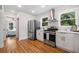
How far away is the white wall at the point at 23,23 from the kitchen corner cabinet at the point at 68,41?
1.25 meters

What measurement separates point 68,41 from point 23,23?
1.68 m

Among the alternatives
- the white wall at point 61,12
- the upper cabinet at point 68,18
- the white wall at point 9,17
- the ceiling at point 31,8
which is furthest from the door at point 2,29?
the upper cabinet at point 68,18

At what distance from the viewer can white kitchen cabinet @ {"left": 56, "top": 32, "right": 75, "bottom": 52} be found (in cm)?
342

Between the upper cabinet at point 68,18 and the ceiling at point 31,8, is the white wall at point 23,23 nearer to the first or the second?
the ceiling at point 31,8

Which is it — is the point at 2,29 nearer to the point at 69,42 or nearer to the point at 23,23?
the point at 23,23

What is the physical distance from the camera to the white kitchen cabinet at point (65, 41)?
11.2 ft

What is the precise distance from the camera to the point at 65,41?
3684 millimetres

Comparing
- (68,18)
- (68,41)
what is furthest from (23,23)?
(68,41)

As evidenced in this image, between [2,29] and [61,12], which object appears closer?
[2,29]

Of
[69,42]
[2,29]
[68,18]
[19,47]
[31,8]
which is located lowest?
[19,47]

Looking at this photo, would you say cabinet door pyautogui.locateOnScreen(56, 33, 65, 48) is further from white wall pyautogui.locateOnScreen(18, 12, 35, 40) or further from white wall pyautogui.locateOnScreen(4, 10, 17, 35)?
white wall pyautogui.locateOnScreen(4, 10, 17, 35)
